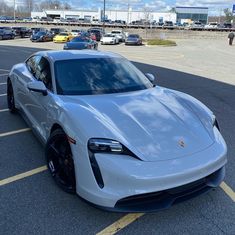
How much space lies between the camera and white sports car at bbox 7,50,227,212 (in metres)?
2.94

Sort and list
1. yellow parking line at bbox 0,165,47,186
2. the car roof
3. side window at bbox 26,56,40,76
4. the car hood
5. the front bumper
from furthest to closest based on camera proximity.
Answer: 1. side window at bbox 26,56,40,76
2. the car roof
3. yellow parking line at bbox 0,165,47,186
4. the car hood
5. the front bumper

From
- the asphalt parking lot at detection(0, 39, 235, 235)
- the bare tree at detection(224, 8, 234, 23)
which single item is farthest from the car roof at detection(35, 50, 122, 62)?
the bare tree at detection(224, 8, 234, 23)

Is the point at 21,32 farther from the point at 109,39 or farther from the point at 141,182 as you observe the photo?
the point at 141,182

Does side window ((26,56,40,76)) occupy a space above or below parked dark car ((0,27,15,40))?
above

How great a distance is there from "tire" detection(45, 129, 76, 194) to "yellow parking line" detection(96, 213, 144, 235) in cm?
55

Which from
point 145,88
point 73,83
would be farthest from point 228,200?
point 73,83

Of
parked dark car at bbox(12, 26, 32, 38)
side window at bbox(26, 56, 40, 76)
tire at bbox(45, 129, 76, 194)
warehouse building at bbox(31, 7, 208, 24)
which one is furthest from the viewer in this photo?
warehouse building at bbox(31, 7, 208, 24)

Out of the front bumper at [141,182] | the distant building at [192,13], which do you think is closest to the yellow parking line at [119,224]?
the front bumper at [141,182]

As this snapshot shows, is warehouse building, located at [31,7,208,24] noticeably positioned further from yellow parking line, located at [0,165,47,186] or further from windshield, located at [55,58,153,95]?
yellow parking line, located at [0,165,47,186]

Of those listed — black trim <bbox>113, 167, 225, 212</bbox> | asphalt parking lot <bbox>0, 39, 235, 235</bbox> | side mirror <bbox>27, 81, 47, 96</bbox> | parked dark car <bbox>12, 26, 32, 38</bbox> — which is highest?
side mirror <bbox>27, 81, 47, 96</bbox>

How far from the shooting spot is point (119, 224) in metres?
3.12

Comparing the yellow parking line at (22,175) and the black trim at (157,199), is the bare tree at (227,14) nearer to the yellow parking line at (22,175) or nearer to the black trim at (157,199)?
the yellow parking line at (22,175)

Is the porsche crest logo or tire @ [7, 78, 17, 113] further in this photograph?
tire @ [7, 78, 17, 113]

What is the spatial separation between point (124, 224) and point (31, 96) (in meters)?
2.58
